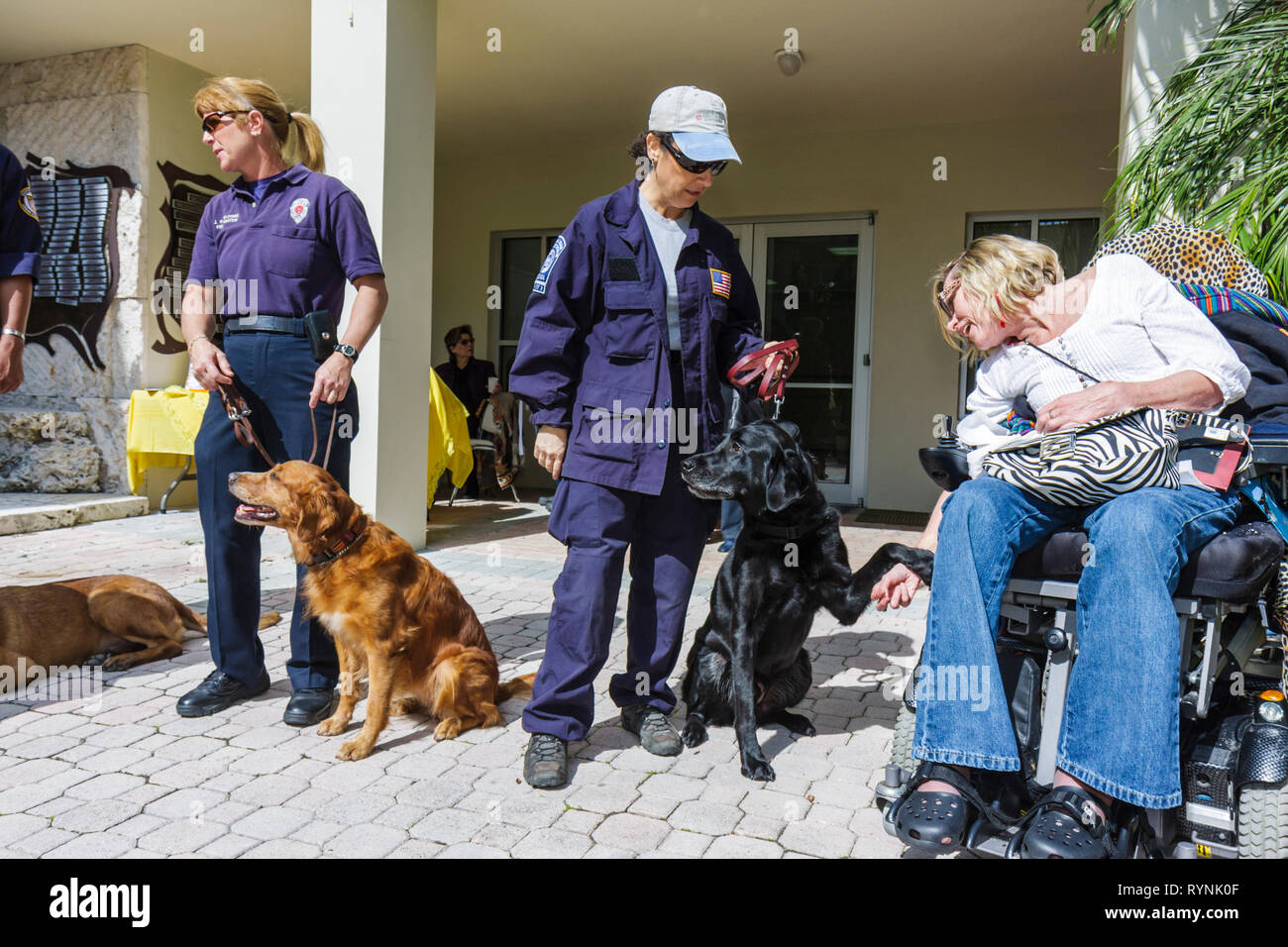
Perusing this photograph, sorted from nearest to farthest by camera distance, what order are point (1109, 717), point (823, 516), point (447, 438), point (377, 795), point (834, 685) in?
point (1109, 717)
point (377, 795)
point (823, 516)
point (834, 685)
point (447, 438)

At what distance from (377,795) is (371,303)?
1727 millimetres

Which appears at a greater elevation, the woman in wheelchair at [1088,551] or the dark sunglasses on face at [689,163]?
the dark sunglasses on face at [689,163]

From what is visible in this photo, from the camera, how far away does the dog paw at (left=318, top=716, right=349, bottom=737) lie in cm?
311

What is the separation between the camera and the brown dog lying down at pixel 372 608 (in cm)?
292

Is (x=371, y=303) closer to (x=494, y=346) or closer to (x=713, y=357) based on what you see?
(x=713, y=357)

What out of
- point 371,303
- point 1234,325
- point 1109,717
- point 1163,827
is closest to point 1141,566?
point 1109,717

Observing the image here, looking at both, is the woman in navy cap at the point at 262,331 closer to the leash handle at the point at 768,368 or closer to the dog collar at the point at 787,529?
the leash handle at the point at 768,368

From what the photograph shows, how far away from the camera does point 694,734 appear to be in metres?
3.14

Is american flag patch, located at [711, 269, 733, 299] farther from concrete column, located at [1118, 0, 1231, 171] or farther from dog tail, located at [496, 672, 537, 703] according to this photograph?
concrete column, located at [1118, 0, 1231, 171]

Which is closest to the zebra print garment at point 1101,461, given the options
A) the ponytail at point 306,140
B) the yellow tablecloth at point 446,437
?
the ponytail at point 306,140

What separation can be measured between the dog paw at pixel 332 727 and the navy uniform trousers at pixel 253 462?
208 millimetres

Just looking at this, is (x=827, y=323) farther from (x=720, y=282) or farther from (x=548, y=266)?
(x=548, y=266)

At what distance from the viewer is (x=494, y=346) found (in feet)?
37.8

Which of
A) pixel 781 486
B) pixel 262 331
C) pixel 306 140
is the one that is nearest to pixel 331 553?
pixel 262 331
